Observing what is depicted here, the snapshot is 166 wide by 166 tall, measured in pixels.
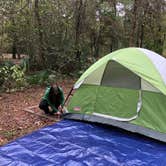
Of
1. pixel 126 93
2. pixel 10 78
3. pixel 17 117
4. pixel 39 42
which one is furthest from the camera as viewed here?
pixel 39 42

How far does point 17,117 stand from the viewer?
4.87m

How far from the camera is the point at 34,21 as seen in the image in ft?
29.0

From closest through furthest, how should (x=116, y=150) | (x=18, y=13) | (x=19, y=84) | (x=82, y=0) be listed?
1. (x=116, y=150)
2. (x=19, y=84)
3. (x=18, y=13)
4. (x=82, y=0)

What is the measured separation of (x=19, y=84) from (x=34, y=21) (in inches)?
107

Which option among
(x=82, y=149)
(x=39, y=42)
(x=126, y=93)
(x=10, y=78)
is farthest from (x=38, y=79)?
(x=82, y=149)

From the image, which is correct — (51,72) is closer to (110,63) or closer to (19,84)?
(19,84)

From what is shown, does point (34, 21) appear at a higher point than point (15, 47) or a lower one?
higher

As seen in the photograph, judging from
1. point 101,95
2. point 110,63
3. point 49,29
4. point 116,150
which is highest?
point 49,29

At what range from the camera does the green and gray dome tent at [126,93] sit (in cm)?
405

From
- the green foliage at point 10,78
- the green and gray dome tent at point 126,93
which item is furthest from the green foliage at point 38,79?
the green and gray dome tent at point 126,93

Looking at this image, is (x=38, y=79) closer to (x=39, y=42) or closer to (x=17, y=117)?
(x=39, y=42)

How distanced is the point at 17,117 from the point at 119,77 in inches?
76.0

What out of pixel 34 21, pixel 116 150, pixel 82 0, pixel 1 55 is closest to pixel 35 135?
pixel 116 150

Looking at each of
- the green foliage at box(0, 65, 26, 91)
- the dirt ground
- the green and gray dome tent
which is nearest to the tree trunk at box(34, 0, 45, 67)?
the green foliage at box(0, 65, 26, 91)
